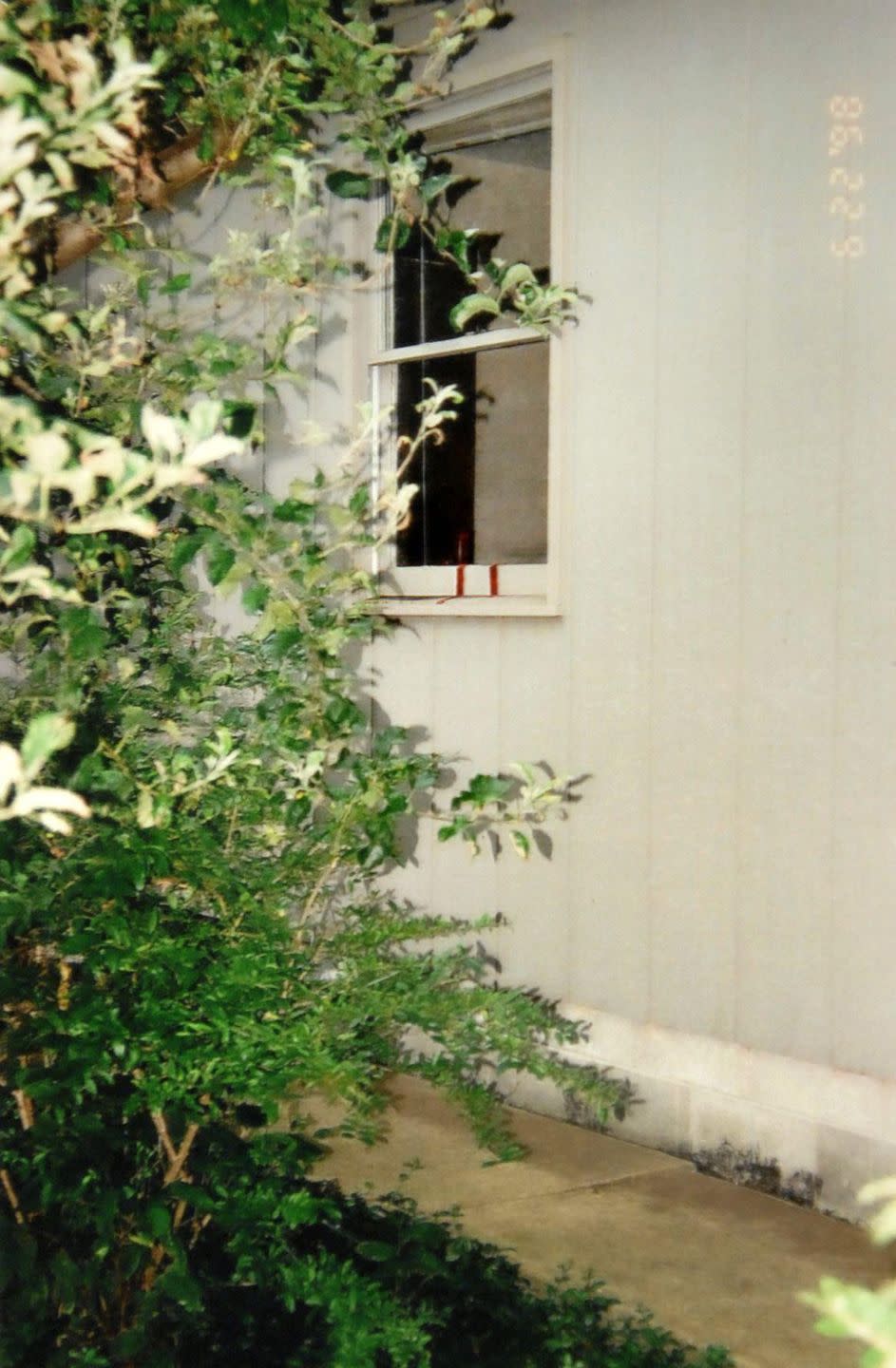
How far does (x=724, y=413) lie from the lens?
11.7 ft

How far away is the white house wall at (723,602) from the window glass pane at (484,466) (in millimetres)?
250

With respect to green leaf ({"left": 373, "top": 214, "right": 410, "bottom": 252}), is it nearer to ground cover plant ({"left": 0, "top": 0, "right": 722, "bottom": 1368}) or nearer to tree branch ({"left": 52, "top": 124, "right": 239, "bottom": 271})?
tree branch ({"left": 52, "top": 124, "right": 239, "bottom": 271})

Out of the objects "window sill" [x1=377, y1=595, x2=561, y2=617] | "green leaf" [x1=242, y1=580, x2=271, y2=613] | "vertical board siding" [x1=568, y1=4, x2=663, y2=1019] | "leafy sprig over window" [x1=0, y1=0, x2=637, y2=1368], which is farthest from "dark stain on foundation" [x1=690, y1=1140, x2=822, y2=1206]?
"green leaf" [x1=242, y1=580, x2=271, y2=613]

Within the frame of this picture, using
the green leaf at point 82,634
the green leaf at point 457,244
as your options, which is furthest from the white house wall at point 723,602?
the green leaf at point 82,634

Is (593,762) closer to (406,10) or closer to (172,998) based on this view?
(172,998)

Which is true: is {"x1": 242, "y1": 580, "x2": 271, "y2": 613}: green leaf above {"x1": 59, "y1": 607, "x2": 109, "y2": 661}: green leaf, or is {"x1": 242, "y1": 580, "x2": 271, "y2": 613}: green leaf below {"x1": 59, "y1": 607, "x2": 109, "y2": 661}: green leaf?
above

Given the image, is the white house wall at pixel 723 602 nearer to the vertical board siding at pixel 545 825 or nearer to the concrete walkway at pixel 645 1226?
the vertical board siding at pixel 545 825

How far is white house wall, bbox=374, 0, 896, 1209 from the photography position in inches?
129

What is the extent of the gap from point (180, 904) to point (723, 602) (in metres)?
1.64

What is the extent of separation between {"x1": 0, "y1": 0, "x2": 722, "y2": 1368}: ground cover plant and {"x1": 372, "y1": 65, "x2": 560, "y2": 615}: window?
667 millimetres

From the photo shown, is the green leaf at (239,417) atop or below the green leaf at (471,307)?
below

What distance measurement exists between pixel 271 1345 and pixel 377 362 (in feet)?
9.97

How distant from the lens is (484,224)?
4.36 m

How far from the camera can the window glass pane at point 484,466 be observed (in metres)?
4.20
